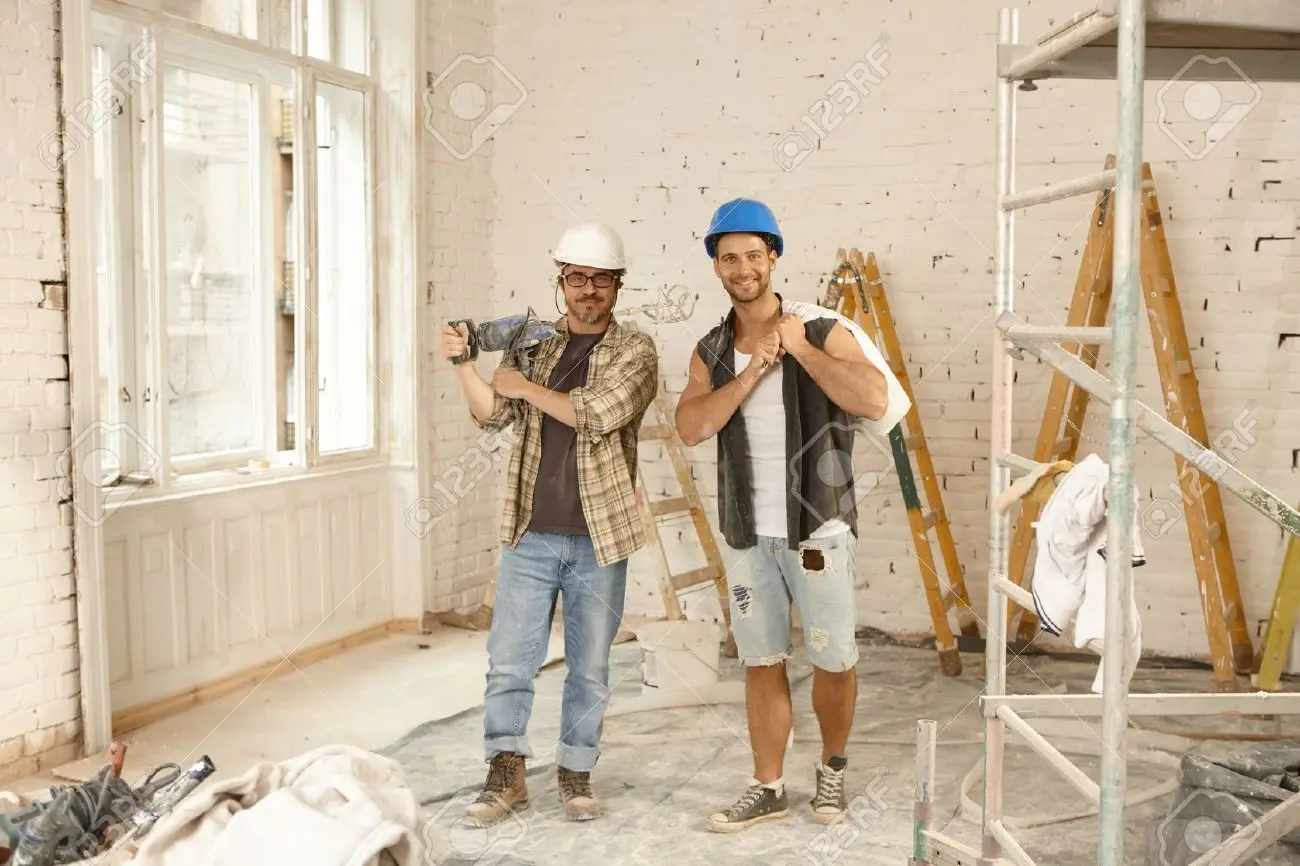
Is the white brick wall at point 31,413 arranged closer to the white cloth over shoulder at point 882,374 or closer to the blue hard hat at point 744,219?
the blue hard hat at point 744,219

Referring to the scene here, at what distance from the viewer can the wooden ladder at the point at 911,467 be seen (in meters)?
4.63

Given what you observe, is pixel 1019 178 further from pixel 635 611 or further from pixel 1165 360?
pixel 635 611

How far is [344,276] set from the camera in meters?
5.10

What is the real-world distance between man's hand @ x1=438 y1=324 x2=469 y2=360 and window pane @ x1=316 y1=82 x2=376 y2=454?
78.3 inches

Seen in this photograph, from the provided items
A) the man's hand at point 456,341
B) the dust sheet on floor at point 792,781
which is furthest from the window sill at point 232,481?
the man's hand at point 456,341

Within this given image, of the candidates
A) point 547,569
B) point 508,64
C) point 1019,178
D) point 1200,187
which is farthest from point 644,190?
point 547,569

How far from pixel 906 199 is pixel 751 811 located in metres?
2.84

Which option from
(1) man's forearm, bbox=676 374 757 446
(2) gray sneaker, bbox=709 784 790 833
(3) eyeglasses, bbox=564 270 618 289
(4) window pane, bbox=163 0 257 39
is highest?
(4) window pane, bbox=163 0 257 39

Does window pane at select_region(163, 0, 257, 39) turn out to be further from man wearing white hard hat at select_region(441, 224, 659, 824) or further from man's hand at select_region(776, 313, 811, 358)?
man's hand at select_region(776, 313, 811, 358)

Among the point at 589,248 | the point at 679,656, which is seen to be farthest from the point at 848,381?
the point at 679,656

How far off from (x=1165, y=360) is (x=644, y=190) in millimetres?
2367

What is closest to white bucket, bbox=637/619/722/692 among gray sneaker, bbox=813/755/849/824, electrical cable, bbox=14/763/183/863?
gray sneaker, bbox=813/755/849/824

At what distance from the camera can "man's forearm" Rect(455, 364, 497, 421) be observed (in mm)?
3186

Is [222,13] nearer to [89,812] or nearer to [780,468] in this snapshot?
[780,468]
